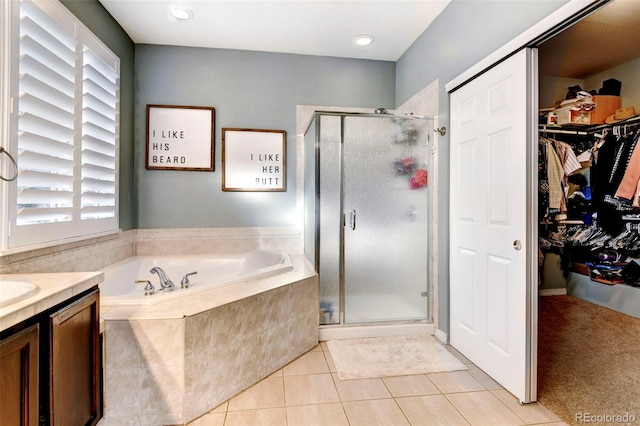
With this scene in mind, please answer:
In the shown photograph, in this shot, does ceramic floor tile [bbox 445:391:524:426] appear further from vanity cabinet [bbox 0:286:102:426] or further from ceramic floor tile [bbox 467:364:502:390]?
vanity cabinet [bbox 0:286:102:426]

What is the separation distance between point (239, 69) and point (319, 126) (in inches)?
49.4

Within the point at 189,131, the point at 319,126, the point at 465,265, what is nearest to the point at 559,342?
the point at 465,265

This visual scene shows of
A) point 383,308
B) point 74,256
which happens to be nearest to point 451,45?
point 383,308

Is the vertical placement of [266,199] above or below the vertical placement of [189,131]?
below

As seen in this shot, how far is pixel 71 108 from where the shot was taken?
202 cm

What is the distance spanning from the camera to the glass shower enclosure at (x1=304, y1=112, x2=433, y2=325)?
8.78 ft

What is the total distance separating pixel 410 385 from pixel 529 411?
2.05 ft

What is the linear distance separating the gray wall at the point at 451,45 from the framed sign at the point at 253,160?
1455mm

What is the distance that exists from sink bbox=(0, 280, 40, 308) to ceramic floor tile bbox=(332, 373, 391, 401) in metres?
1.56

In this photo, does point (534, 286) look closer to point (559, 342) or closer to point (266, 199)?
point (559, 342)

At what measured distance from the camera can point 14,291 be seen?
3.61 ft

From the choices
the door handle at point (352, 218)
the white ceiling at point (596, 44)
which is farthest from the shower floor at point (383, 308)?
the white ceiling at point (596, 44)

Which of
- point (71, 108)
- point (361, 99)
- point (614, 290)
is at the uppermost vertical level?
point (361, 99)

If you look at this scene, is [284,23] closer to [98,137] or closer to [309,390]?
[98,137]
